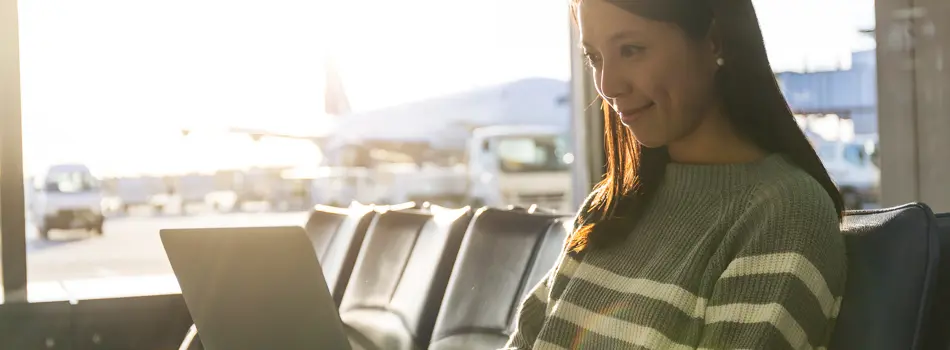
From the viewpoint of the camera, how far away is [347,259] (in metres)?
2.71

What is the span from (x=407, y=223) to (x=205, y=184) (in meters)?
3.14

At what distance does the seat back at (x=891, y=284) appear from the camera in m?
1.01

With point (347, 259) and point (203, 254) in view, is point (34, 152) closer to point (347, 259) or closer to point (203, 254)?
point (347, 259)

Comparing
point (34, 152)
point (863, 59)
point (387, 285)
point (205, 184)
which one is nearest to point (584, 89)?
point (863, 59)

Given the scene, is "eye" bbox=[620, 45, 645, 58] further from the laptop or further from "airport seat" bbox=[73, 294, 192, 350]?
"airport seat" bbox=[73, 294, 192, 350]

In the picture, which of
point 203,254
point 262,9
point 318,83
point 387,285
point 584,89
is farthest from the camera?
point 318,83

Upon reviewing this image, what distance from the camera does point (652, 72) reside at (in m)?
1.14

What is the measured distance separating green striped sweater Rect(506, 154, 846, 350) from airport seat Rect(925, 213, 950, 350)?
106mm

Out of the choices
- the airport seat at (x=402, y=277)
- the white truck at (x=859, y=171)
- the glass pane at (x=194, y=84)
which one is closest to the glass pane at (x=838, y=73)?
the white truck at (x=859, y=171)

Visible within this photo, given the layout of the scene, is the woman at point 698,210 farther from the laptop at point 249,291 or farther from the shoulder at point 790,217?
the laptop at point 249,291

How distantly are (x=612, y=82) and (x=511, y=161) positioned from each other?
308 inches

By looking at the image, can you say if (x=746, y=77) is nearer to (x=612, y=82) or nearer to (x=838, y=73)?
(x=612, y=82)

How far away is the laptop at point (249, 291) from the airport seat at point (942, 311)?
768 millimetres

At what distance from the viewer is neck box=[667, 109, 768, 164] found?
118cm
